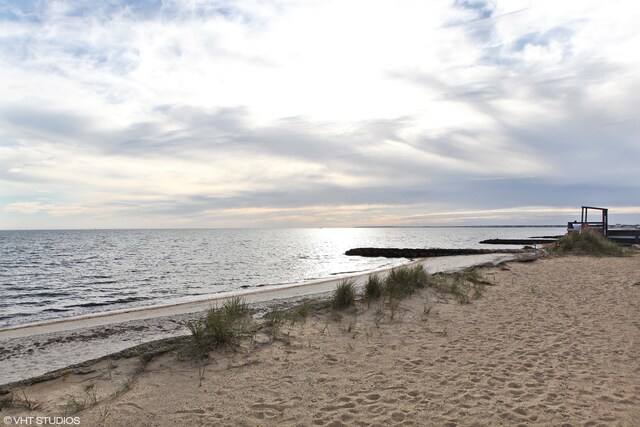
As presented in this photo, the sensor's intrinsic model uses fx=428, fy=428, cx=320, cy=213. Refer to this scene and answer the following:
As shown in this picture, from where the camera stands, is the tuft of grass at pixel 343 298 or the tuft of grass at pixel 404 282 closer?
the tuft of grass at pixel 343 298

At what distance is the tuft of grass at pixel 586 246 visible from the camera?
82.4ft

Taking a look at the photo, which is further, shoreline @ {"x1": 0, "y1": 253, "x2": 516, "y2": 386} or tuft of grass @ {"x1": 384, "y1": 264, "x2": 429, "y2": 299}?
tuft of grass @ {"x1": 384, "y1": 264, "x2": 429, "y2": 299}

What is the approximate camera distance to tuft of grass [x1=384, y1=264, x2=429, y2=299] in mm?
11641

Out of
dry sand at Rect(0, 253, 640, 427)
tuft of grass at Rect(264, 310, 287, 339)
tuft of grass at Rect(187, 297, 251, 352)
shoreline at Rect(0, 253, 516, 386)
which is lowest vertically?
shoreline at Rect(0, 253, 516, 386)

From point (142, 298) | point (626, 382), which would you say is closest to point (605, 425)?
point (626, 382)

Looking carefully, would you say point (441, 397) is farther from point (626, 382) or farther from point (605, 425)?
point (626, 382)

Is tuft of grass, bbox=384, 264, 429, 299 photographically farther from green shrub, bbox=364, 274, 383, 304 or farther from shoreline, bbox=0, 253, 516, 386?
shoreline, bbox=0, 253, 516, 386

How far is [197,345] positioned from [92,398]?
1.88 m

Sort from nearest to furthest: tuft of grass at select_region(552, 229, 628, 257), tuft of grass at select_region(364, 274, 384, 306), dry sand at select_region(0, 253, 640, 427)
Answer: dry sand at select_region(0, 253, 640, 427) → tuft of grass at select_region(364, 274, 384, 306) → tuft of grass at select_region(552, 229, 628, 257)

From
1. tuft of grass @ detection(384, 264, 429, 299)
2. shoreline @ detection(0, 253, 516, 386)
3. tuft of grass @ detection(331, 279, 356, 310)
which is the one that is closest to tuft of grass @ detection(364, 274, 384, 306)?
tuft of grass @ detection(384, 264, 429, 299)

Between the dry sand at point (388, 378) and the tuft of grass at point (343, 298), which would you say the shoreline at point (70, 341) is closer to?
the dry sand at point (388, 378)

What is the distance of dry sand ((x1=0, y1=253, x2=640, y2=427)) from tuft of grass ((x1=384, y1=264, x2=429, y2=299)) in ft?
5.70

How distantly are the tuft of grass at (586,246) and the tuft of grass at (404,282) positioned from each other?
55.4ft

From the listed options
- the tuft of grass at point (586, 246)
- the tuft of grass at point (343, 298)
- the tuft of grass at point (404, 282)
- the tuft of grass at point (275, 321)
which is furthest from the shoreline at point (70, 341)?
the tuft of grass at point (586, 246)
